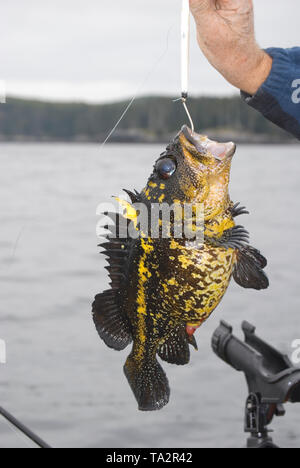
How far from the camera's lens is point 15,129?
3232mm

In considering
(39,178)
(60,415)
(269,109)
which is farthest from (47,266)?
(39,178)

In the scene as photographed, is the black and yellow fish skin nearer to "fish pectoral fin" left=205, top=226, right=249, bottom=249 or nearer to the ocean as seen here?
"fish pectoral fin" left=205, top=226, right=249, bottom=249

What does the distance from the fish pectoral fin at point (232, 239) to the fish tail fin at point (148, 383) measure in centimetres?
40

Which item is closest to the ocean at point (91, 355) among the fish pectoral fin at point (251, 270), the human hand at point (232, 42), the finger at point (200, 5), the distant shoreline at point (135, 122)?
the distant shoreline at point (135, 122)

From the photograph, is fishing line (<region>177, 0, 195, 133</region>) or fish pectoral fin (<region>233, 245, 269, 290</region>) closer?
fishing line (<region>177, 0, 195, 133</region>)

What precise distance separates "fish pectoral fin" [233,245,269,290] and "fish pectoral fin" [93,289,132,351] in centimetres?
35

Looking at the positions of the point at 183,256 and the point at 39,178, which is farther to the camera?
the point at 39,178

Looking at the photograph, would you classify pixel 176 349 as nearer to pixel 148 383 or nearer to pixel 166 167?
pixel 148 383

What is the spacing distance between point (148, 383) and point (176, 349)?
141 mm

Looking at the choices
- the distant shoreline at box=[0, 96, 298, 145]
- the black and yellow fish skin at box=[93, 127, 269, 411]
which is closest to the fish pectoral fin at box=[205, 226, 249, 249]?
the black and yellow fish skin at box=[93, 127, 269, 411]

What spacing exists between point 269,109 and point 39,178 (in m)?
35.4

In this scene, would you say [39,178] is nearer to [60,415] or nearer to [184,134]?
[60,415]

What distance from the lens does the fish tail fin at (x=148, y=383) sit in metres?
2.04

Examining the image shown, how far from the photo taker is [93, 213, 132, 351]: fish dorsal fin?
2.04 metres
